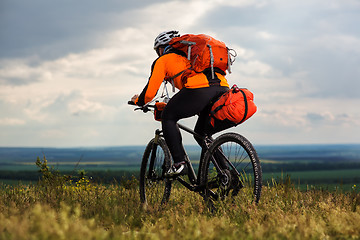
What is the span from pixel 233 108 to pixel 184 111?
71cm

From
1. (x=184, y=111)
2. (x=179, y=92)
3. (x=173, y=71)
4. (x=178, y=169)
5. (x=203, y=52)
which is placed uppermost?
(x=203, y=52)

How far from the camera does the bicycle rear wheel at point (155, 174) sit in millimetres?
6562

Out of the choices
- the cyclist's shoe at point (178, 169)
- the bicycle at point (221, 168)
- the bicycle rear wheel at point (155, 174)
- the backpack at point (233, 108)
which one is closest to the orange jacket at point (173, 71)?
the backpack at point (233, 108)

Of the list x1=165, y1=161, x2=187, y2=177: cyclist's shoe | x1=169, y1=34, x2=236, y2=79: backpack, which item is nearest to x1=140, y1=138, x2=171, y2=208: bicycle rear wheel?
x1=165, y1=161, x2=187, y2=177: cyclist's shoe

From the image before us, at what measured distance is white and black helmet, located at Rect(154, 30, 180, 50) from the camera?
5863 millimetres

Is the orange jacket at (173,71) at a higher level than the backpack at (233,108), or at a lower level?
higher

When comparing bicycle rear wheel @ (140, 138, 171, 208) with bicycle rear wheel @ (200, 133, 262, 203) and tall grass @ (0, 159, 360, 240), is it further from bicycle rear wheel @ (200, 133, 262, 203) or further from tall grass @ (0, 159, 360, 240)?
bicycle rear wheel @ (200, 133, 262, 203)

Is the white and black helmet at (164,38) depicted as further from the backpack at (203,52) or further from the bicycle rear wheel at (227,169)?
the bicycle rear wheel at (227,169)

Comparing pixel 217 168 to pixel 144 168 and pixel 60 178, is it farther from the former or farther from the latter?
pixel 60 178

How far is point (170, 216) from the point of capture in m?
5.34

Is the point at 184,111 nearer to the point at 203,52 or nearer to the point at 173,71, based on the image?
the point at 173,71

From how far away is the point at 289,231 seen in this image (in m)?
4.29

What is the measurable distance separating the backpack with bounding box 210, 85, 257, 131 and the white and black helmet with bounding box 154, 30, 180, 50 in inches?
47.0

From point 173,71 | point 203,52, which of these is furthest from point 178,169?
point 203,52
